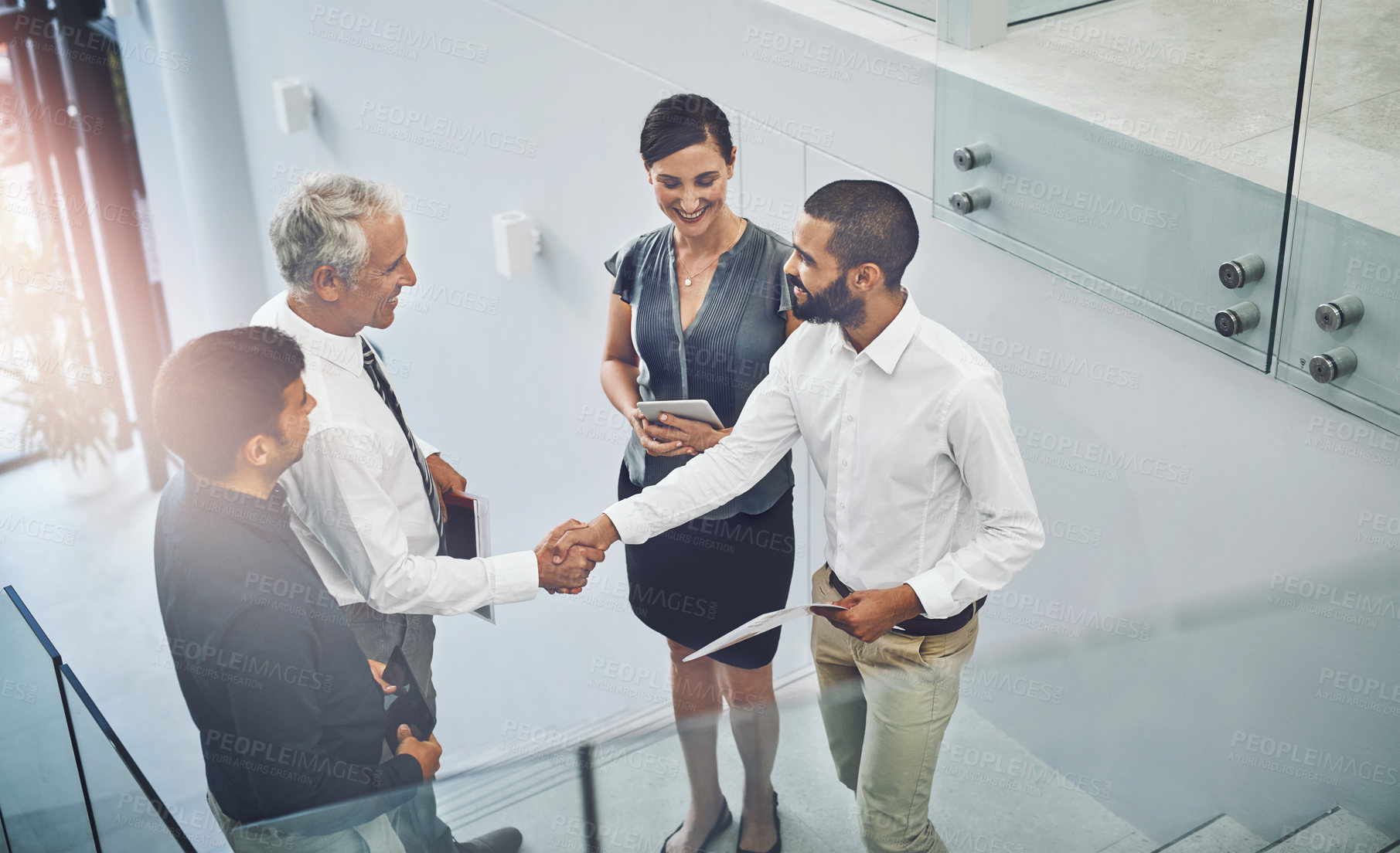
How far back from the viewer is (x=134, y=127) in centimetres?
829

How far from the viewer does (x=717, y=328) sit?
120 inches

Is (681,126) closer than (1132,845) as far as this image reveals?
Yes

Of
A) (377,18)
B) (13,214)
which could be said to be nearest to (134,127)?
(13,214)

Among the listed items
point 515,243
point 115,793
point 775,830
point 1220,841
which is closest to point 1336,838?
point 1220,841

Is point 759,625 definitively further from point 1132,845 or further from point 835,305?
point 1132,845

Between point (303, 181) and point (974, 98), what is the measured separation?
5.01 feet

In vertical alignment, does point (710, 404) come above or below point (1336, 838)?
above

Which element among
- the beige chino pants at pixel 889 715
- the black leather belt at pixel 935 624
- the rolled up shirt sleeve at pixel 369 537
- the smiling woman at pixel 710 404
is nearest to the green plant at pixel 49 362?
the smiling woman at pixel 710 404

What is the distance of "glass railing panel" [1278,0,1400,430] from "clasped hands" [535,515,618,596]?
1.59m

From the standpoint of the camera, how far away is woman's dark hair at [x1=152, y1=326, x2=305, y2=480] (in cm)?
234

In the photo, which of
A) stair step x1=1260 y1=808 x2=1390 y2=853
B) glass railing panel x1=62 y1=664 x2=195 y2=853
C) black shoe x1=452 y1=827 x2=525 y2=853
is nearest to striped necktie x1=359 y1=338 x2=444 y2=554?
black shoe x1=452 y1=827 x2=525 y2=853

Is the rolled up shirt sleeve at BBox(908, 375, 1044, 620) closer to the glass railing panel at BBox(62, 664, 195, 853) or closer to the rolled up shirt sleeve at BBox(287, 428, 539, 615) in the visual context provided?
the rolled up shirt sleeve at BBox(287, 428, 539, 615)

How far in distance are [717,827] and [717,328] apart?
1.15 meters

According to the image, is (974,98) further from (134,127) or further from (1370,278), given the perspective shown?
(134,127)
